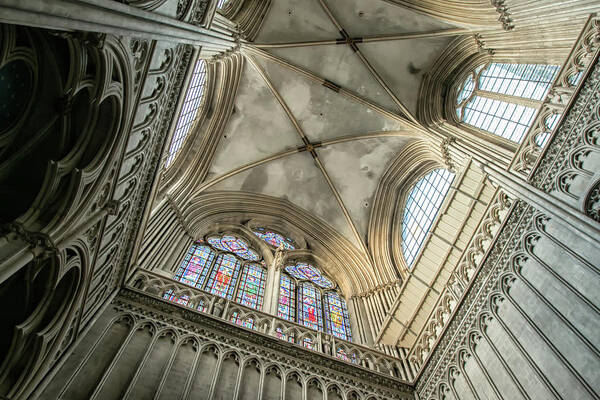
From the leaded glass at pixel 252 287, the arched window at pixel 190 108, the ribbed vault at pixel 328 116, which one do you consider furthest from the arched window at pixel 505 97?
the arched window at pixel 190 108

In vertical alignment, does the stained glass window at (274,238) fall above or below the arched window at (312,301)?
above

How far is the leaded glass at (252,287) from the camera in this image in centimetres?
1133

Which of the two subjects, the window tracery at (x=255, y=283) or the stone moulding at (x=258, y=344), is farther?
the window tracery at (x=255, y=283)

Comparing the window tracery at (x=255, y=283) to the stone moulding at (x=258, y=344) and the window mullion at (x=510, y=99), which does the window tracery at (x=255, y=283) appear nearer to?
the stone moulding at (x=258, y=344)

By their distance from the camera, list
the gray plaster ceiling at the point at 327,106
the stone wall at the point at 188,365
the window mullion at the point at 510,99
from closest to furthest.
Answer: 1. the stone wall at the point at 188,365
2. the window mullion at the point at 510,99
3. the gray plaster ceiling at the point at 327,106

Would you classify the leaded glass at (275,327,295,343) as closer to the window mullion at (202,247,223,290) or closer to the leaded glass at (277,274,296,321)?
the leaded glass at (277,274,296,321)

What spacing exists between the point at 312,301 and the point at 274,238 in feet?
12.8

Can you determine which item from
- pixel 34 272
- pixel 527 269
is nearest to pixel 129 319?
pixel 34 272

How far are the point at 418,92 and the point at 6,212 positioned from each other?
1419 centimetres

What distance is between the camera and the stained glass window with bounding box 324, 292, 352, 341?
11977 millimetres

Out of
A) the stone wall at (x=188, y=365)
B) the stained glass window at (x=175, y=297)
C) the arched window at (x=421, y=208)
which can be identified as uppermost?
the arched window at (x=421, y=208)

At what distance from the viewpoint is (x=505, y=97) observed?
11.5m

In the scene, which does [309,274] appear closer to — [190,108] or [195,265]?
[195,265]

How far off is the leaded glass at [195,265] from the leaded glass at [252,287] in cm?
116
